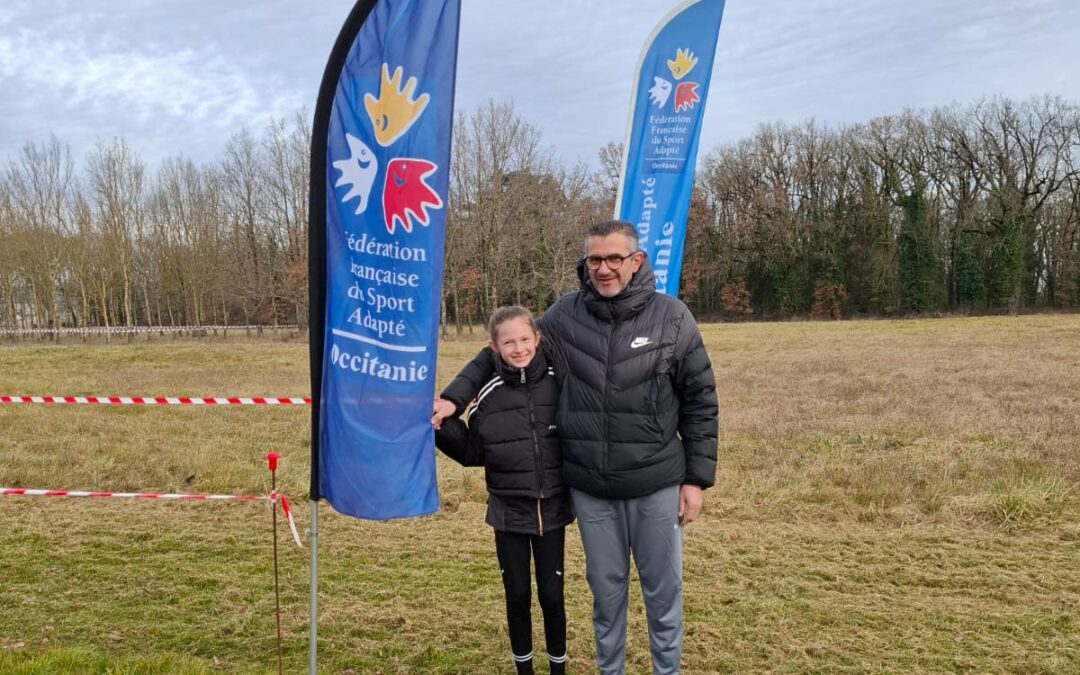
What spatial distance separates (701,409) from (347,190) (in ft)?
6.13

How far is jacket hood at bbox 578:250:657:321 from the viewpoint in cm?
329

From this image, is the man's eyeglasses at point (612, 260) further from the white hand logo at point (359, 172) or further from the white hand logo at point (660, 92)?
the white hand logo at point (660, 92)

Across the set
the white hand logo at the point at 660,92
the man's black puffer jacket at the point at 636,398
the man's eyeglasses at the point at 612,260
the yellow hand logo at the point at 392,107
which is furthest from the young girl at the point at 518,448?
the white hand logo at the point at 660,92

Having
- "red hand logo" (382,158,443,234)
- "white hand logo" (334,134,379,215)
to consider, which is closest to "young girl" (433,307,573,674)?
"red hand logo" (382,158,443,234)

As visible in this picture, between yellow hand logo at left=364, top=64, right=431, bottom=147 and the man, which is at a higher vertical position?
yellow hand logo at left=364, top=64, right=431, bottom=147

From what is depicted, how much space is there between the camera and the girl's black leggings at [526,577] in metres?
3.57

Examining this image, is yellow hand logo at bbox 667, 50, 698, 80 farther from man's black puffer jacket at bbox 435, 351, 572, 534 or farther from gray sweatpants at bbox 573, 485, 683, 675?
gray sweatpants at bbox 573, 485, 683, 675

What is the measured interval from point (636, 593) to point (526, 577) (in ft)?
6.07

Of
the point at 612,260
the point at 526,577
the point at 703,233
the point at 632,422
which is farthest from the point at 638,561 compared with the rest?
the point at 703,233

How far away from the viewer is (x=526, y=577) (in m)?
3.60

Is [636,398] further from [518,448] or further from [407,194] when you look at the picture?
[407,194]

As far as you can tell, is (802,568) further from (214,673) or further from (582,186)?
(582,186)

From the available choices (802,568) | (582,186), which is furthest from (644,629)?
(582,186)

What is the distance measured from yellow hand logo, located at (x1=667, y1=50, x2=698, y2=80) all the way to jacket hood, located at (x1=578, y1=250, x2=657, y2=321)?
11.9 ft
